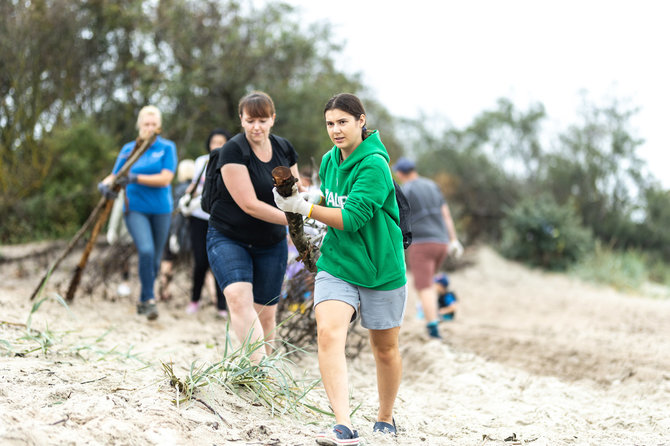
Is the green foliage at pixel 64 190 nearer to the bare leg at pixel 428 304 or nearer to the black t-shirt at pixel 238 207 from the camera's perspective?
the bare leg at pixel 428 304

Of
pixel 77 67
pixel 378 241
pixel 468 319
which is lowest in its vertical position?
pixel 468 319

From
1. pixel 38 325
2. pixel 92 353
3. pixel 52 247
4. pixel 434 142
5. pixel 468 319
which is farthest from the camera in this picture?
pixel 434 142

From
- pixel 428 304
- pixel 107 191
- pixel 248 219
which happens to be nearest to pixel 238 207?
pixel 248 219

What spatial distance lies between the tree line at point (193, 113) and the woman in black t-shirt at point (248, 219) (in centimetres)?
821

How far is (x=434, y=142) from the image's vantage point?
2108 centimetres

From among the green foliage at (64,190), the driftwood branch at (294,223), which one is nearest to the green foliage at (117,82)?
the green foliage at (64,190)

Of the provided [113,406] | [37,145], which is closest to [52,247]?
[37,145]

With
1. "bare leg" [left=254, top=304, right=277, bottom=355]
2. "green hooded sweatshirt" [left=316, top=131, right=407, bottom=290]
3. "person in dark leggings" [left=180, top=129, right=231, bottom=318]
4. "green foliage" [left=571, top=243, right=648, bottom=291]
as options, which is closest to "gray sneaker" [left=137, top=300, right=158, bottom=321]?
"person in dark leggings" [left=180, top=129, right=231, bottom=318]

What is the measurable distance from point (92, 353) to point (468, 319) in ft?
17.3

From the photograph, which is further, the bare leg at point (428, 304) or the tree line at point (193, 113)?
the tree line at point (193, 113)

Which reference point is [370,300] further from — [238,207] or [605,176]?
[605,176]

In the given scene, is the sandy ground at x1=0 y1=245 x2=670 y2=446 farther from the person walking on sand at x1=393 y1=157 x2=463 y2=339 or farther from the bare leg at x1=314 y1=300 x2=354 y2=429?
the person walking on sand at x1=393 y1=157 x2=463 y2=339

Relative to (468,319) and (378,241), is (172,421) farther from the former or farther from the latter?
(468,319)

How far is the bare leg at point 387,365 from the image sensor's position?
2.96 m
